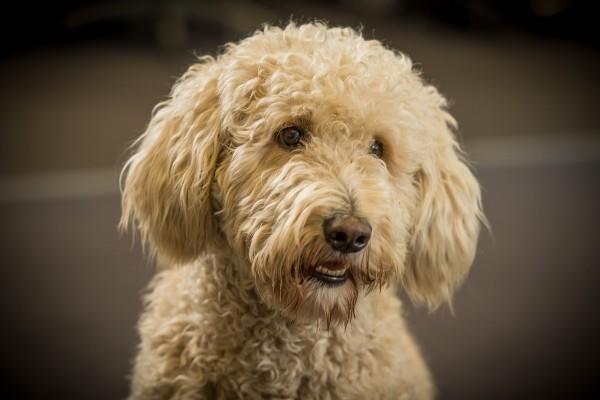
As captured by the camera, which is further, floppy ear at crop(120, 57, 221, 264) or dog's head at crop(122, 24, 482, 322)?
floppy ear at crop(120, 57, 221, 264)

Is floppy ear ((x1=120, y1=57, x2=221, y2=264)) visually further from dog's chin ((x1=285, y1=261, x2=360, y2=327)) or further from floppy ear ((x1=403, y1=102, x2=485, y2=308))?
floppy ear ((x1=403, y1=102, x2=485, y2=308))

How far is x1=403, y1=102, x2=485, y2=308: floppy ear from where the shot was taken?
1.30 metres

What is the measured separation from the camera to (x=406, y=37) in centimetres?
498

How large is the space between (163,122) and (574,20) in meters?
2.90

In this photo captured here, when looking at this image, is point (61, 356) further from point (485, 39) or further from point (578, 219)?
point (485, 39)

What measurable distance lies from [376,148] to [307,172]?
164 mm

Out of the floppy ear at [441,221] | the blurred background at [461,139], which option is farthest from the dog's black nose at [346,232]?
the blurred background at [461,139]

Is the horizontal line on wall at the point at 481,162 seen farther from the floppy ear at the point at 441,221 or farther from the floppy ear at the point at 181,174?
the floppy ear at the point at 181,174

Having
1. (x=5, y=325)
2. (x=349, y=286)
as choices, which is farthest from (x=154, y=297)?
(x=5, y=325)

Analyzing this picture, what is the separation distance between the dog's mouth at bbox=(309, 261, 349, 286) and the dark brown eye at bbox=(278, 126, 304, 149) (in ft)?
0.75

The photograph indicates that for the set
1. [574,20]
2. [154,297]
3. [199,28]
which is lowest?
[154,297]

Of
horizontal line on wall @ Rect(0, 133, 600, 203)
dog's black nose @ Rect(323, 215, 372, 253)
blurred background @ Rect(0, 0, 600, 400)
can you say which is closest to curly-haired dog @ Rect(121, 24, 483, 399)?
dog's black nose @ Rect(323, 215, 372, 253)

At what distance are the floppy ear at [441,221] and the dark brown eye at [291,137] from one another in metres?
0.26

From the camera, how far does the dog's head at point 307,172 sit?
1.06m
